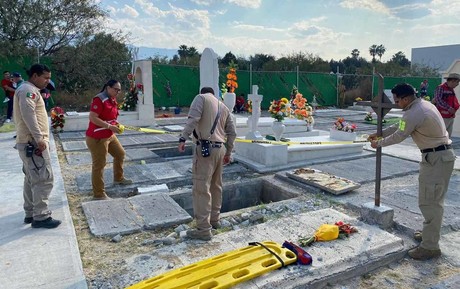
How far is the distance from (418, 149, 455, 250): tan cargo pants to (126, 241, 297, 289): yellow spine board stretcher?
1431 mm

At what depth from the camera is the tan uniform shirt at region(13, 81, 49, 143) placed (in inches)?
147

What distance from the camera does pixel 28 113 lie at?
373cm

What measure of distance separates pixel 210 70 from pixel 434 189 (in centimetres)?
473

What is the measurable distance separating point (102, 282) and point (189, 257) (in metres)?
0.77

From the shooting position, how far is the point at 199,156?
3762 mm

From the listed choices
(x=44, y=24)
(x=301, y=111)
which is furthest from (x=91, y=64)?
(x=301, y=111)

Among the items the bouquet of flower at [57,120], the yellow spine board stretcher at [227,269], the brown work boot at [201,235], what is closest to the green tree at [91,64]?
the bouquet of flower at [57,120]

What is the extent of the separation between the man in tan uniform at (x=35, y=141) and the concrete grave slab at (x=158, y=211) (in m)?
0.96

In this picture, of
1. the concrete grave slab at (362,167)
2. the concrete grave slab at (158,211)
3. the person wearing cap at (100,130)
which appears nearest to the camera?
the concrete grave slab at (158,211)

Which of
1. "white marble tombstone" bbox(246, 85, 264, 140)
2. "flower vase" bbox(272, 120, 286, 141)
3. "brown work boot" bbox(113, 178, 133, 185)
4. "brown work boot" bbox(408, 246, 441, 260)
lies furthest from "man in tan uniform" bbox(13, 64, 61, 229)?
"flower vase" bbox(272, 120, 286, 141)

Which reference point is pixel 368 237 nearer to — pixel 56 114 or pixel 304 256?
pixel 304 256

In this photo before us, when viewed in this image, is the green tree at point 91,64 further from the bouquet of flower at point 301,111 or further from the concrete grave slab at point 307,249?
the concrete grave slab at point 307,249

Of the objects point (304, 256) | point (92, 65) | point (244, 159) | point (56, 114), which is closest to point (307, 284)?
point (304, 256)

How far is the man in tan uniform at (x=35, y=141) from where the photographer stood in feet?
12.3
